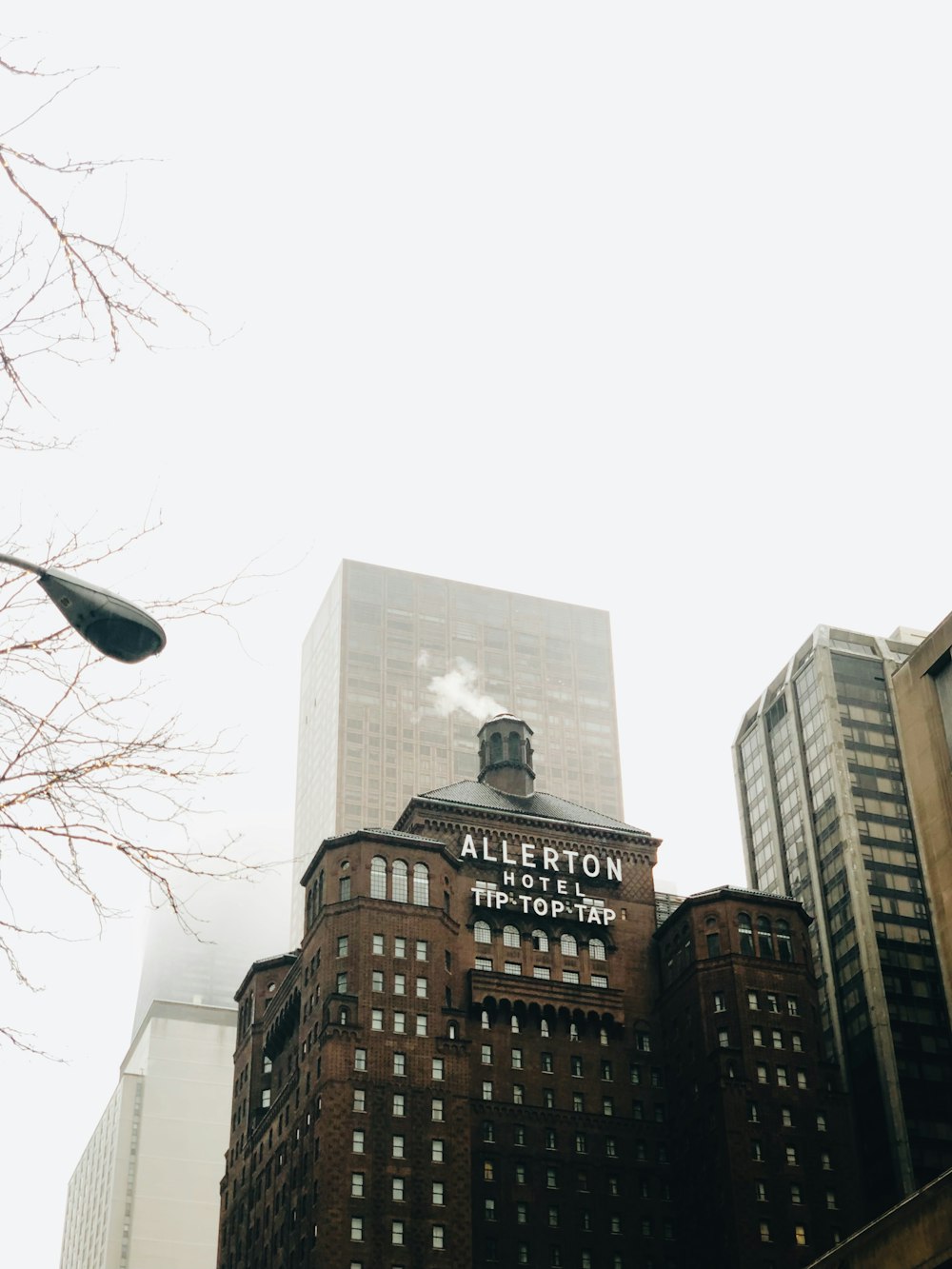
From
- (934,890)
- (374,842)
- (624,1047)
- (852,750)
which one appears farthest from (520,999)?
(934,890)

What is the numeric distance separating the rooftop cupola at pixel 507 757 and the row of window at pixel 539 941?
778 inches

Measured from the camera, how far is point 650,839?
147 meters

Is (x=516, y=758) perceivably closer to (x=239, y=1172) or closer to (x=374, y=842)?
(x=374, y=842)

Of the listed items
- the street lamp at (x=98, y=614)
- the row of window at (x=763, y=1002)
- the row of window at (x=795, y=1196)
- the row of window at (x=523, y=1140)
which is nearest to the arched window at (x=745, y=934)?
the row of window at (x=763, y=1002)

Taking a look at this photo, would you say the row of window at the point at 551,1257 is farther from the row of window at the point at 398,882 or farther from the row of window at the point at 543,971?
the row of window at the point at 398,882

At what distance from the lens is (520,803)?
151000 millimetres

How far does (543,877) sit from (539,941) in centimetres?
596

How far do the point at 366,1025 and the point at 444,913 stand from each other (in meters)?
13.3

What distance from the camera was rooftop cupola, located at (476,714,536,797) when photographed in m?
156

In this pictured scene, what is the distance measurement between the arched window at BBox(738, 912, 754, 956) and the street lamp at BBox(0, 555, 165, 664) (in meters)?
123

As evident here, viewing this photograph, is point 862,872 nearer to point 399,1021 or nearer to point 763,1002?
point 763,1002

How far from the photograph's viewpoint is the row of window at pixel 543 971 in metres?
134

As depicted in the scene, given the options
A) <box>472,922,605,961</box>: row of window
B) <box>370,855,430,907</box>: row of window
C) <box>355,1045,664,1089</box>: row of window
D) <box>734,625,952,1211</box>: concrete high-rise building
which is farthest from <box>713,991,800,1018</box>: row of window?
<box>370,855,430,907</box>: row of window

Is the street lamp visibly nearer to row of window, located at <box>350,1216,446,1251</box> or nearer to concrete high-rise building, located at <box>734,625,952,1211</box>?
row of window, located at <box>350,1216,446,1251</box>
